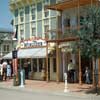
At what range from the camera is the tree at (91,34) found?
24.7 meters

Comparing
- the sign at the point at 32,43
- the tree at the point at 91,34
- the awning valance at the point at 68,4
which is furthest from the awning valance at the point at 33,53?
the tree at the point at 91,34

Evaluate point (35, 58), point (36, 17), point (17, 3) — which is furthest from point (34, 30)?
point (17, 3)

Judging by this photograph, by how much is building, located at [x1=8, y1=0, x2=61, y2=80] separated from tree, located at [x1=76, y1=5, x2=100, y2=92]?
1148 cm

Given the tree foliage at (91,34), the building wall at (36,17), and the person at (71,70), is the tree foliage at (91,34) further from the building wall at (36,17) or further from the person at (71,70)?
the building wall at (36,17)

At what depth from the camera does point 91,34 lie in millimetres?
24969

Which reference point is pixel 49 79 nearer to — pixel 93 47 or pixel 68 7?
pixel 68 7

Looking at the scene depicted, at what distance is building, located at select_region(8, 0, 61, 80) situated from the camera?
129 feet

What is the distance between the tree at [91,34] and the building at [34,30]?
11484mm

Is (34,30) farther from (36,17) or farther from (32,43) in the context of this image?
(32,43)

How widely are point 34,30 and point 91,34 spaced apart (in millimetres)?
18571

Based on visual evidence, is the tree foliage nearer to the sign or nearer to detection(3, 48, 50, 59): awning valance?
detection(3, 48, 50, 59): awning valance

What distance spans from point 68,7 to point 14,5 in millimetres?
10988

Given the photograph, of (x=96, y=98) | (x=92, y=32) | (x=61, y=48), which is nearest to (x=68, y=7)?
(x=61, y=48)

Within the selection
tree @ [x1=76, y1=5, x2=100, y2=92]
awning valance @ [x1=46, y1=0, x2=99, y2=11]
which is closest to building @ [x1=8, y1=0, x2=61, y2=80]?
awning valance @ [x1=46, y1=0, x2=99, y2=11]
